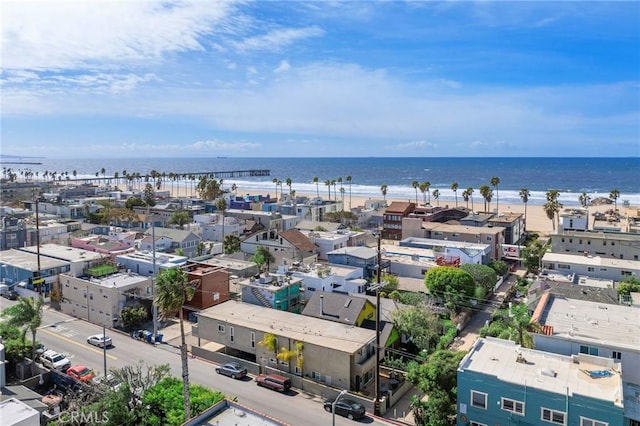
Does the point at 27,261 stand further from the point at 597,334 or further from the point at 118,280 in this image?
the point at 597,334

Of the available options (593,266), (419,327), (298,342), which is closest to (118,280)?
(298,342)

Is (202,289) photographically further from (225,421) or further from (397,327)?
(225,421)

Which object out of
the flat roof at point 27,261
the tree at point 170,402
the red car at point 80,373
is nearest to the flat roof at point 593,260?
the tree at point 170,402

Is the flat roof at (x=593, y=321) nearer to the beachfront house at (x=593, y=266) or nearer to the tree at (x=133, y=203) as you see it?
the beachfront house at (x=593, y=266)

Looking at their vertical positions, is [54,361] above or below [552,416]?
below

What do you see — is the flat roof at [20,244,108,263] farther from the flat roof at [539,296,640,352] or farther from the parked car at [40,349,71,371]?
the flat roof at [539,296,640,352]

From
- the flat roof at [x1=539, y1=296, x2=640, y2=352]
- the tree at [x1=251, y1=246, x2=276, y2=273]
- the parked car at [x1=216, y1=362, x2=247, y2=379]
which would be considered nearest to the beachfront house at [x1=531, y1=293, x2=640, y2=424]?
the flat roof at [x1=539, y1=296, x2=640, y2=352]

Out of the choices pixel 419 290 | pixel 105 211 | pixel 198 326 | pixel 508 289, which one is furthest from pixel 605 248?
pixel 105 211
